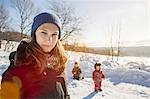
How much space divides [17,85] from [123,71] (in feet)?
56.1

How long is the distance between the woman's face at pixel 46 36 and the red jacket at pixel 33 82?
155mm

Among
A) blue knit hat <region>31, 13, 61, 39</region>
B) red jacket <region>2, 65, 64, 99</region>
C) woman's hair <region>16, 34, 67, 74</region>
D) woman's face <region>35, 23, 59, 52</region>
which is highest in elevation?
blue knit hat <region>31, 13, 61, 39</region>

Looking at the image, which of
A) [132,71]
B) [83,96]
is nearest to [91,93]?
[83,96]

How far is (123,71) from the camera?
18.5 m

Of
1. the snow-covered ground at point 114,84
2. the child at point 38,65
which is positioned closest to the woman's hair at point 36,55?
the child at point 38,65

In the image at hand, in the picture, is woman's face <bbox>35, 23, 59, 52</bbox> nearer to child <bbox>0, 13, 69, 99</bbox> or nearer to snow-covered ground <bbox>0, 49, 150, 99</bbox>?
child <bbox>0, 13, 69, 99</bbox>

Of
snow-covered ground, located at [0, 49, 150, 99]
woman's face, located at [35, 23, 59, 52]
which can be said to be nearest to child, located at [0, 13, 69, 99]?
woman's face, located at [35, 23, 59, 52]

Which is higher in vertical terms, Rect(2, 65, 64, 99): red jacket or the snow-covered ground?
Rect(2, 65, 64, 99): red jacket

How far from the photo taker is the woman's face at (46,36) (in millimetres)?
1832

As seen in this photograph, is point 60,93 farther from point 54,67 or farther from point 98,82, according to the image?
point 98,82

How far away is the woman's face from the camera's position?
1.83m

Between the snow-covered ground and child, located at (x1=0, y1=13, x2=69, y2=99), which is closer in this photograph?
Result: child, located at (x1=0, y1=13, x2=69, y2=99)

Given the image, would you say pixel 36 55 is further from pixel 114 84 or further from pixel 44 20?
pixel 114 84

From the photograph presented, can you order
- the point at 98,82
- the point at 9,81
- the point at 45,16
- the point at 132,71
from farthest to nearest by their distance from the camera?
the point at 132,71, the point at 98,82, the point at 45,16, the point at 9,81
